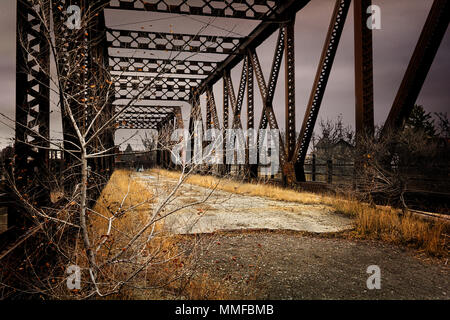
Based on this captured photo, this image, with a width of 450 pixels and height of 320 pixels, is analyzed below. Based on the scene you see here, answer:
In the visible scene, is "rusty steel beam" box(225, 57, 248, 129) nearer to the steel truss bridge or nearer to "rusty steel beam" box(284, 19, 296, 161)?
the steel truss bridge

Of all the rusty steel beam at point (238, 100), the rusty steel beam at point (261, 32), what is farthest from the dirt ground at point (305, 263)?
the rusty steel beam at point (238, 100)

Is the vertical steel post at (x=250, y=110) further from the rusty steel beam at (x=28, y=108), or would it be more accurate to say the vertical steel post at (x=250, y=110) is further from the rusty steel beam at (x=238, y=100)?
the rusty steel beam at (x=28, y=108)

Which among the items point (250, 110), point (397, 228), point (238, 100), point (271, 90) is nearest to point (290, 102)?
point (271, 90)

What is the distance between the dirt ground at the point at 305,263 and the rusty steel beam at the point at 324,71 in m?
3.73

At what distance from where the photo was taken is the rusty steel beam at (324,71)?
7316 mm

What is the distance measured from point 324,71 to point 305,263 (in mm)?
6115

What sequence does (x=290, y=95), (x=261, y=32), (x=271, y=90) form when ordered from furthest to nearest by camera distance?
(x=261, y=32) → (x=271, y=90) → (x=290, y=95)

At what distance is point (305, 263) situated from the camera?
139 inches

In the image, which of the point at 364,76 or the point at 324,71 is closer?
the point at 364,76

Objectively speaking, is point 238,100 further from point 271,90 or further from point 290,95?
point 290,95

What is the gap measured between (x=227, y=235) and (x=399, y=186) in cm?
329

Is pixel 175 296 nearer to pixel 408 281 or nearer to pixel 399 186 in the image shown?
pixel 408 281

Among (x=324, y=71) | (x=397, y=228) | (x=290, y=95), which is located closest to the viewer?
(x=397, y=228)

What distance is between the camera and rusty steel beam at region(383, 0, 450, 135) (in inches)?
185
